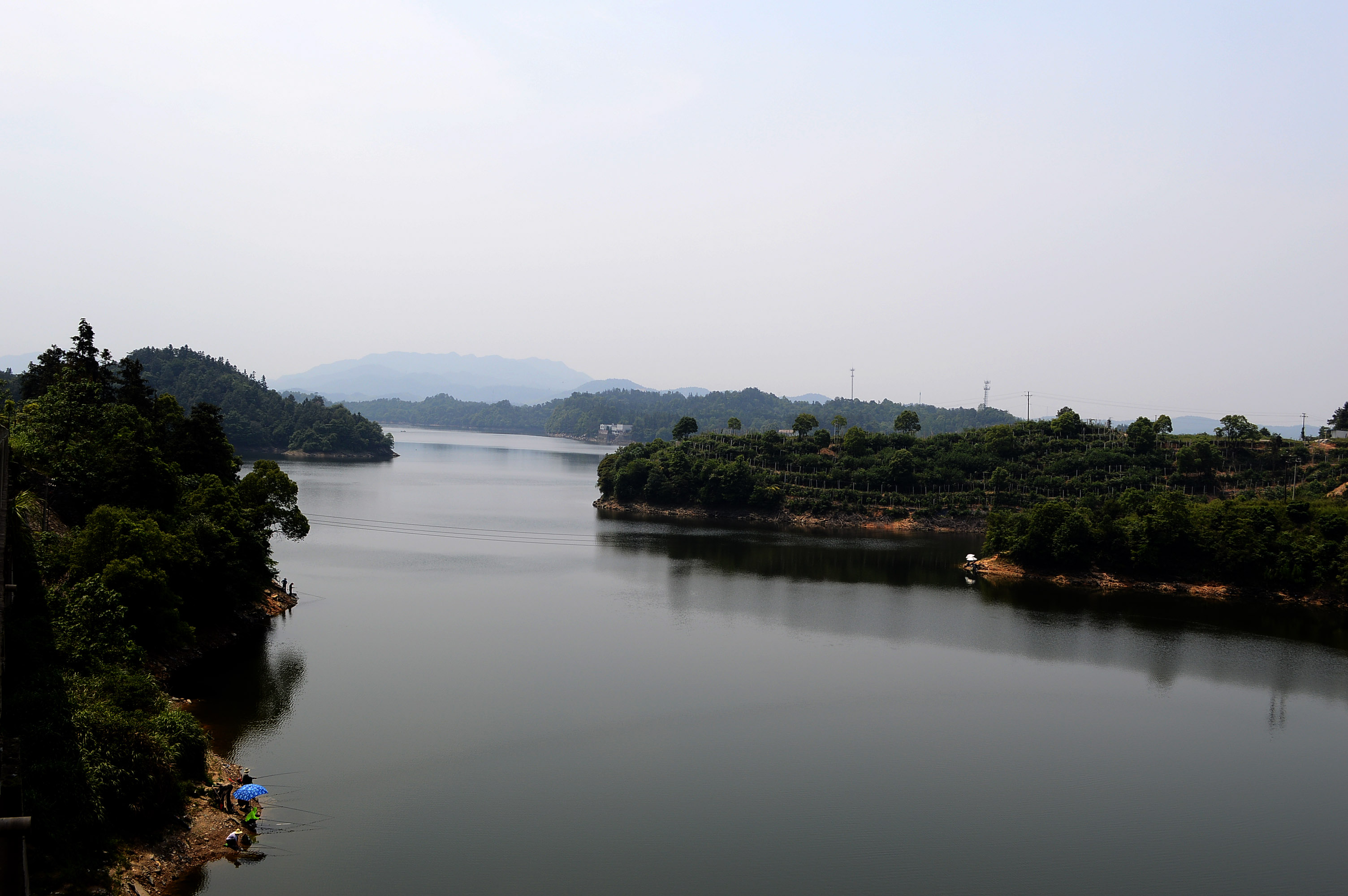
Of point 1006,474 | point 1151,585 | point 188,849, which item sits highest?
point 1006,474

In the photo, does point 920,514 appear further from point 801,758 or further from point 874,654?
point 801,758

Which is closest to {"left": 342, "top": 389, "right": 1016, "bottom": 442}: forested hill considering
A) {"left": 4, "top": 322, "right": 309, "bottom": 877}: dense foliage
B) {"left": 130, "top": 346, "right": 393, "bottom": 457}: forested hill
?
{"left": 130, "top": 346, "right": 393, "bottom": 457}: forested hill

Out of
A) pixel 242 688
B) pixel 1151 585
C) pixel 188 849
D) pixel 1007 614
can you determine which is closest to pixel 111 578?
pixel 242 688

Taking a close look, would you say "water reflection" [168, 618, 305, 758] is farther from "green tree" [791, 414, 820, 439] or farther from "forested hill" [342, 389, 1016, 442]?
"forested hill" [342, 389, 1016, 442]

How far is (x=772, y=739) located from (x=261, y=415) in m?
96.9

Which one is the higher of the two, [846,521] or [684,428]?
[684,428]

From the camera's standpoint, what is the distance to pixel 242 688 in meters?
20.4

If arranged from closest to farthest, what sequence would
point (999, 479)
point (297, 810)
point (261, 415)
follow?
point (297, 810) < point (999, 479) < point (261, 415)

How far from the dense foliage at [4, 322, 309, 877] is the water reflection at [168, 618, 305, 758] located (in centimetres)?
119

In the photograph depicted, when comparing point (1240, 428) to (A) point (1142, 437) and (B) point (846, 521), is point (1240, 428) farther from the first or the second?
(B) point (846, 521)

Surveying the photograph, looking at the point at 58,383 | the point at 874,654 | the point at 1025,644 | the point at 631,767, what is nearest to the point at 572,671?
the point at 631,767

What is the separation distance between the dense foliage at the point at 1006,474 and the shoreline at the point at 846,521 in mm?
477

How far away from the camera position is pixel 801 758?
59.0 ft

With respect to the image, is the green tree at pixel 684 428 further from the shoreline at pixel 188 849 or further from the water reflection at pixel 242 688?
the shoreline at pixel 188 849
